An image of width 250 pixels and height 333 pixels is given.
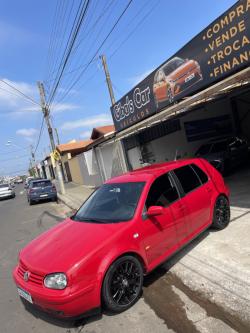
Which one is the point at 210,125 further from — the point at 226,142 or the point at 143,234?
the point at 143,234

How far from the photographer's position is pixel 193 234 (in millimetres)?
5773

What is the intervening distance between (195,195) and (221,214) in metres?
1.11

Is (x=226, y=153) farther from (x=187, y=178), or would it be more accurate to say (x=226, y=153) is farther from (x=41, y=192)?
(x=41, y=192)

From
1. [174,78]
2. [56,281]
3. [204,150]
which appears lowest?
[56,281]

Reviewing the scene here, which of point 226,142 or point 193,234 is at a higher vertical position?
point 226,142

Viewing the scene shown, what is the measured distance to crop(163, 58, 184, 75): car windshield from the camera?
11.3 meters

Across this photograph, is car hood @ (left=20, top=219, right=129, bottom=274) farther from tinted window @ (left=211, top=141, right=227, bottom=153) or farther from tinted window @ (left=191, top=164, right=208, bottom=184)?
tinted window @ (left=211, top=141, right=227, bottom=153)

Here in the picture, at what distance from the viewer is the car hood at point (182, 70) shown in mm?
10634

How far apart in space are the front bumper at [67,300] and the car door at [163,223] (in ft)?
3.47

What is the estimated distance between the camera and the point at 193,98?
30.9 ft

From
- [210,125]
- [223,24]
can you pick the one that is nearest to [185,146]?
[210,125]

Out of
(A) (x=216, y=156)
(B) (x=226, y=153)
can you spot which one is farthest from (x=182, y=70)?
(B) (x=226, y=153)

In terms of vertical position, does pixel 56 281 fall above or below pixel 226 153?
below

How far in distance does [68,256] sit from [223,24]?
7.38 meters
